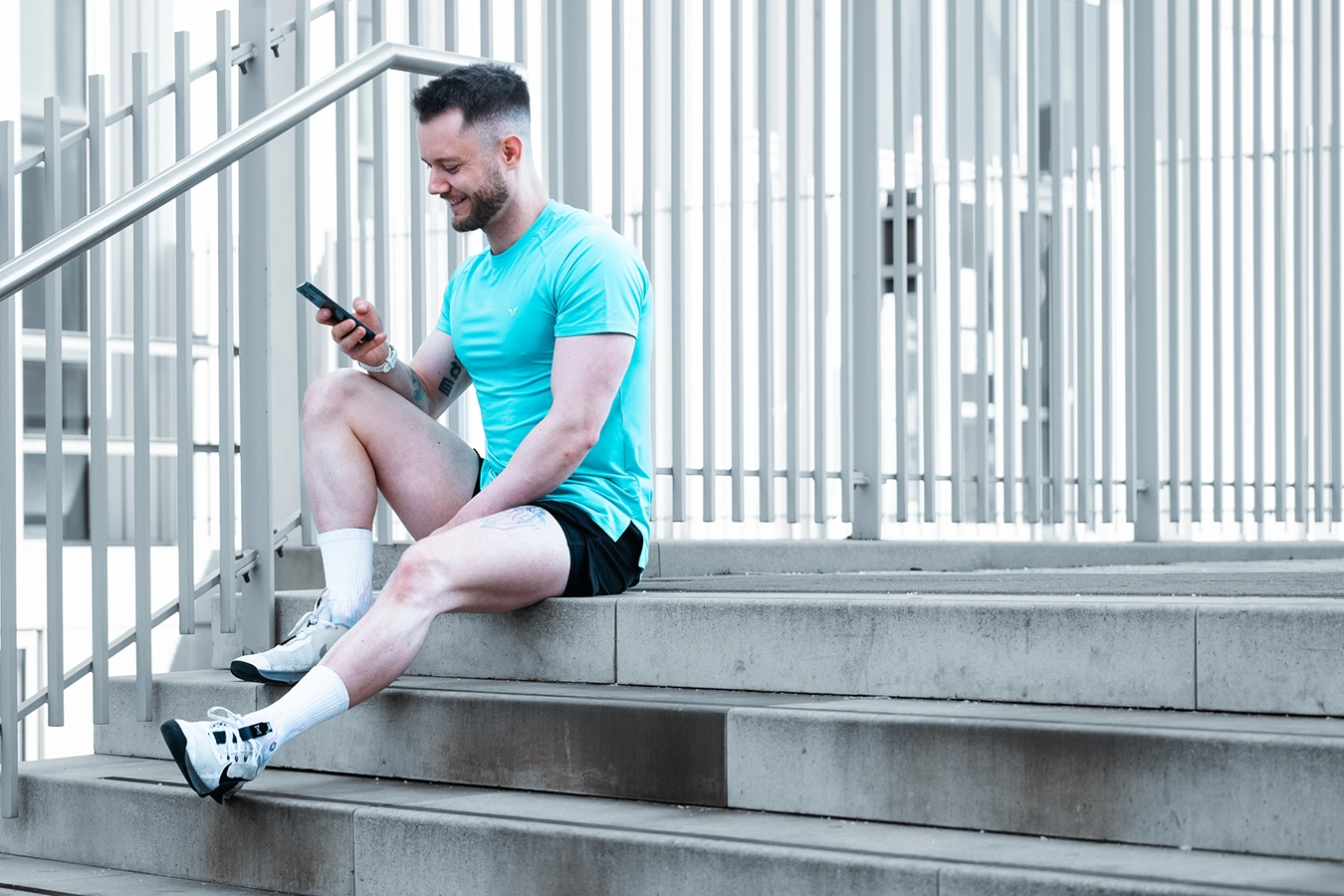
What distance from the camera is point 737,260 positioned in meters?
4.54

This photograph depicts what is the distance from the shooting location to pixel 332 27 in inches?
152

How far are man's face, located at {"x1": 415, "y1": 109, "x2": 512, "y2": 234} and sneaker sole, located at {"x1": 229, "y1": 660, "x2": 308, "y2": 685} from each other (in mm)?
920

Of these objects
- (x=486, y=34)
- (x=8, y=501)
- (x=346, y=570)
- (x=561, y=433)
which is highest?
(x=486, y=34)

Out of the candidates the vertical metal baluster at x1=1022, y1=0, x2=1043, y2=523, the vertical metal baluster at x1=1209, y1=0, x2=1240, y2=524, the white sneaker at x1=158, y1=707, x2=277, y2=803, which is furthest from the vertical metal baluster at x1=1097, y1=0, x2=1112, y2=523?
the white sneaker at x1=158, y1=707, x2=277, y2=803

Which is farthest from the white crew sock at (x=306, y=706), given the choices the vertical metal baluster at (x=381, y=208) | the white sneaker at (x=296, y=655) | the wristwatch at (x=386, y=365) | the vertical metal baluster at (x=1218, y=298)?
the vertical metal baluster at (x=1218, y=298)

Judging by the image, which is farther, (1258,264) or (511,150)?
(1258,264)

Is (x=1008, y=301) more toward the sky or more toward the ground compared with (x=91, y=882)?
more toward the sky

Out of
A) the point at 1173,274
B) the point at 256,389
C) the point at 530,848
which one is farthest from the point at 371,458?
the point at 1173,274

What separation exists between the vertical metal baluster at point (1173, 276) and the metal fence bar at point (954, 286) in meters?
0.84

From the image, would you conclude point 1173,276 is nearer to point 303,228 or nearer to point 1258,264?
point 1258,264

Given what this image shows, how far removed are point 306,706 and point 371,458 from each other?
2.33 ft

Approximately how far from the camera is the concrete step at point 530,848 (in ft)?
6.41

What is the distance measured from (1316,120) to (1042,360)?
1.60m

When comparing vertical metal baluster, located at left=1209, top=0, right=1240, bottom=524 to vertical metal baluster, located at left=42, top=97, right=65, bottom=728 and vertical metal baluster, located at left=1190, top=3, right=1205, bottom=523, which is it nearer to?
vertical metal baluster, located at left=1190, top=3, right=1205, bottom=523
